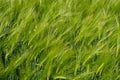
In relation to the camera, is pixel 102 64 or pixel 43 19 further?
pixel 43 19

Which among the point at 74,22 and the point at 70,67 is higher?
the point at 74,22

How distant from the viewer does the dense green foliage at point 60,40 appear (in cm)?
126

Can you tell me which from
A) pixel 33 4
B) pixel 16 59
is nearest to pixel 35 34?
pixel 16 59

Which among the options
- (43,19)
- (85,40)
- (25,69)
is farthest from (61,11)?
(25,69)

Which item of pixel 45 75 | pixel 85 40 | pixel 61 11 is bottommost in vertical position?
pixel 45 75

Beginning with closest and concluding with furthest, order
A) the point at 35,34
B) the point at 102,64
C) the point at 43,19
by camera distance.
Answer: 1. the point at 102,64
2. the point at 35,34
3. the point at 43,19

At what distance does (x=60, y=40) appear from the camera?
131 cm

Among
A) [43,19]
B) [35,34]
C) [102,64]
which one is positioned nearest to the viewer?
[102,64]

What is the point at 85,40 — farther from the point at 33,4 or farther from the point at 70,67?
the point at 33,4

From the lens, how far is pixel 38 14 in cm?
150

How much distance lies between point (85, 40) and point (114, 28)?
0.12m

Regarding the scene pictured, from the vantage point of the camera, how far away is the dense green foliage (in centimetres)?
126

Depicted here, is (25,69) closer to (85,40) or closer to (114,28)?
(85,40)

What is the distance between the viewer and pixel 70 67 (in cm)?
127
